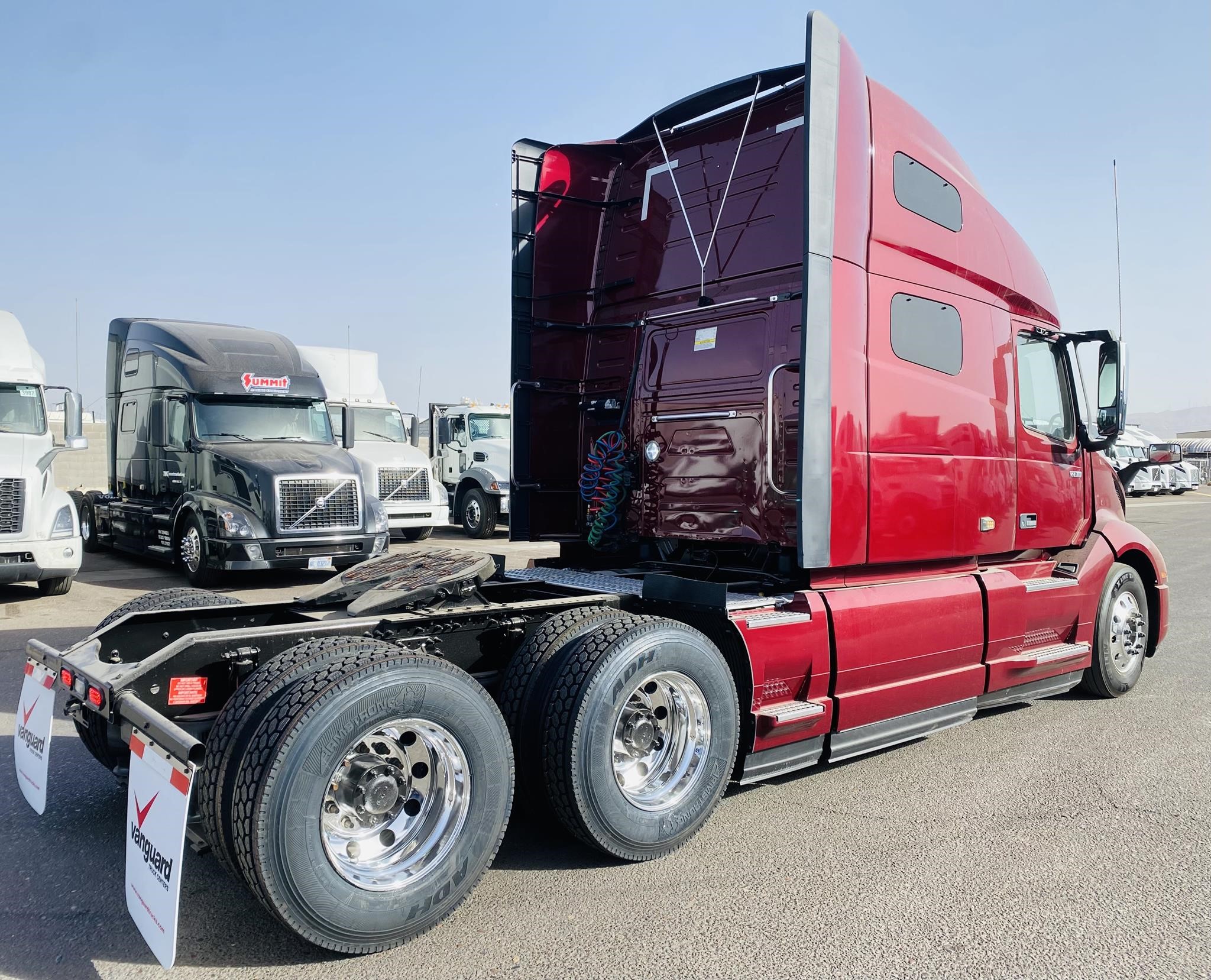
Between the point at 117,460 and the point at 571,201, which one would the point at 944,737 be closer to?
the point at 571,201

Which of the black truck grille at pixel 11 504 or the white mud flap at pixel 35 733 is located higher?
the black truck grille at pixel 11 504

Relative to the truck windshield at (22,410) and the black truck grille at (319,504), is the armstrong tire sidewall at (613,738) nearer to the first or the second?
the black truck grille at (319,504)

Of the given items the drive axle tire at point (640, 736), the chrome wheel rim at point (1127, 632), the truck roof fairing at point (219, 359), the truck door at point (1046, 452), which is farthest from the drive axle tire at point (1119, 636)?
the truck roof fairing at point (219, 359)

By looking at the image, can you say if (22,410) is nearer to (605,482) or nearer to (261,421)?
(261,421)

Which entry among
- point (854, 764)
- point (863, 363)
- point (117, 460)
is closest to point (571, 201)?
point (863, 363)

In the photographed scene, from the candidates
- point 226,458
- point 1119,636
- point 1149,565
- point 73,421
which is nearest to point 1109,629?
point 1119,636

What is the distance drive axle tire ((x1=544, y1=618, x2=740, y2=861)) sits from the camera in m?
3.50

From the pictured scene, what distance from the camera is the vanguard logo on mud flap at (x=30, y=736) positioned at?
3.48 metres

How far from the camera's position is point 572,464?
6141mm

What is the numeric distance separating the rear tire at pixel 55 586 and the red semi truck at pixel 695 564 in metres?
6.90

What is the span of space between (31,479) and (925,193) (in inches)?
368

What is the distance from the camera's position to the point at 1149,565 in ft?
21.8

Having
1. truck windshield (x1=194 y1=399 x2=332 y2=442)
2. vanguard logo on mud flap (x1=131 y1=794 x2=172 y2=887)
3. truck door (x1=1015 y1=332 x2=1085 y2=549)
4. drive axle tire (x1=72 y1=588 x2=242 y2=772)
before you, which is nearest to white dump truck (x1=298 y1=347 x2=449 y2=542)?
truck windshield (x1=194 y1=399 x2=332 y2=442)

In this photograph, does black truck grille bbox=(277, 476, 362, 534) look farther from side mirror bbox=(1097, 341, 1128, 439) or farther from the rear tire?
side mirror bbox=(1097, 341, 1128, 439)
